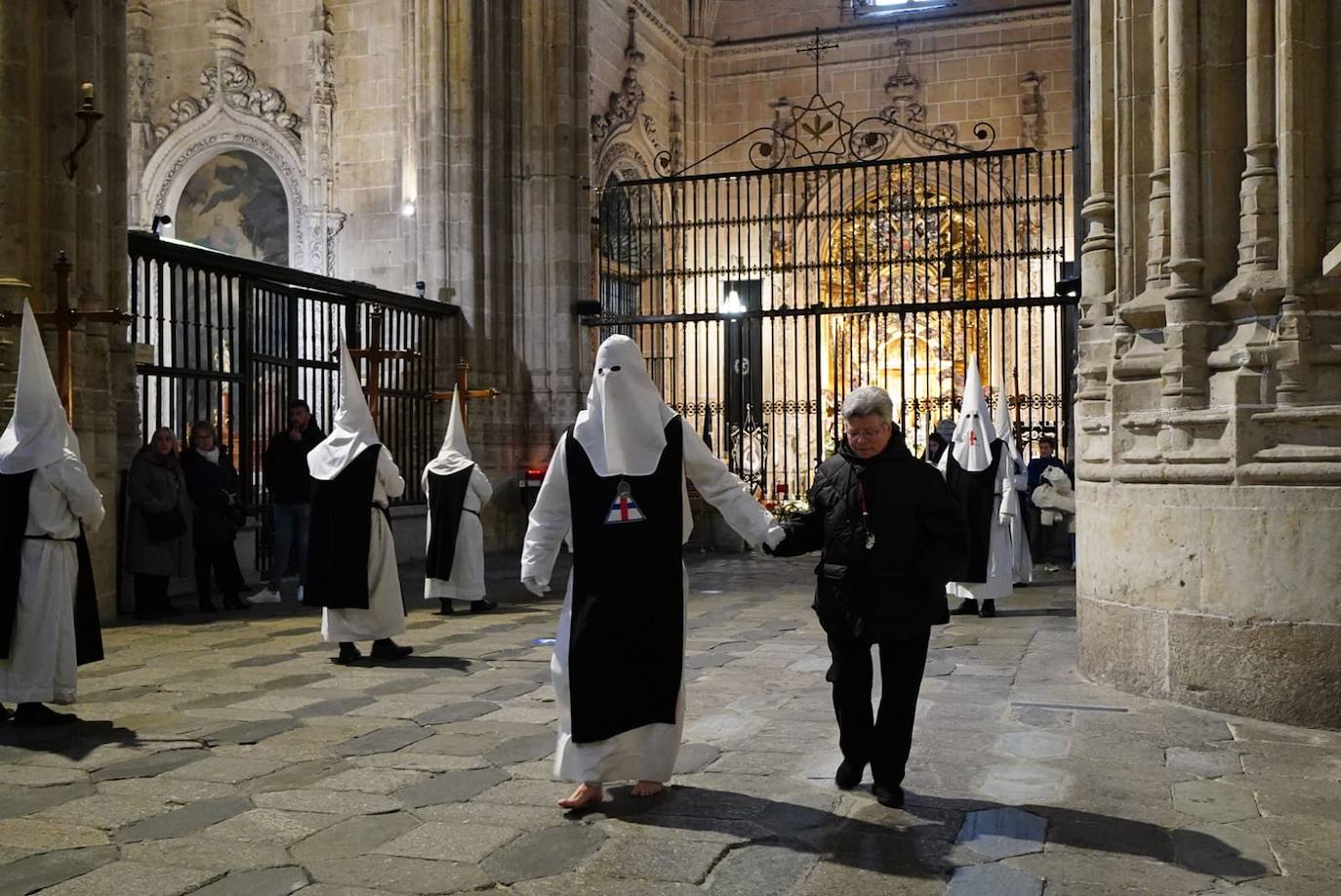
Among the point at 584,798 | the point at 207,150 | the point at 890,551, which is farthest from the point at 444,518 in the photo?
the point at 207,150

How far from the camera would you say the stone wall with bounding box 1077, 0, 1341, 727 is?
6164 millimetres

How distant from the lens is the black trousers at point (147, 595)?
10.4 metres

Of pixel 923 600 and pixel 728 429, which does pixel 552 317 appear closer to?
pixel 728 429

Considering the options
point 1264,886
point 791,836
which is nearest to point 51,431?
point 791,836

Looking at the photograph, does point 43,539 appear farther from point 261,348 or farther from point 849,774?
point 261,348

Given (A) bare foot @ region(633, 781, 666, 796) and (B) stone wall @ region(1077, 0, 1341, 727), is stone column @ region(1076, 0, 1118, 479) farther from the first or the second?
(A) bare foot @ region(633, 781, 666, 796)

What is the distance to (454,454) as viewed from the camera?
10977 millimetres

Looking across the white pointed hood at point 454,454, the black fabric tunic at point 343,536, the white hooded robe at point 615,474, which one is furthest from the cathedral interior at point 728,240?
the white hooded robe at point 615,474

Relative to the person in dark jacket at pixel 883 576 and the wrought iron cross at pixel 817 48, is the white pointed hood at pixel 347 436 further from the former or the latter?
the wrought iron cross at pixel 817 48

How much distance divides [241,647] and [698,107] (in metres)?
18.2

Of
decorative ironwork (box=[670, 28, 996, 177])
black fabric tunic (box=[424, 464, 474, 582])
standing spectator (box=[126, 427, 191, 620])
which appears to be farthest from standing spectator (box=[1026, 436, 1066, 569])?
decorative ironwork (box=[670, 28, 996, 177])

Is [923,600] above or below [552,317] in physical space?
below

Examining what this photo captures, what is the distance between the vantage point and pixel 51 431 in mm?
6508

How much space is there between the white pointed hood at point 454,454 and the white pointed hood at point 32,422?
4482mm
